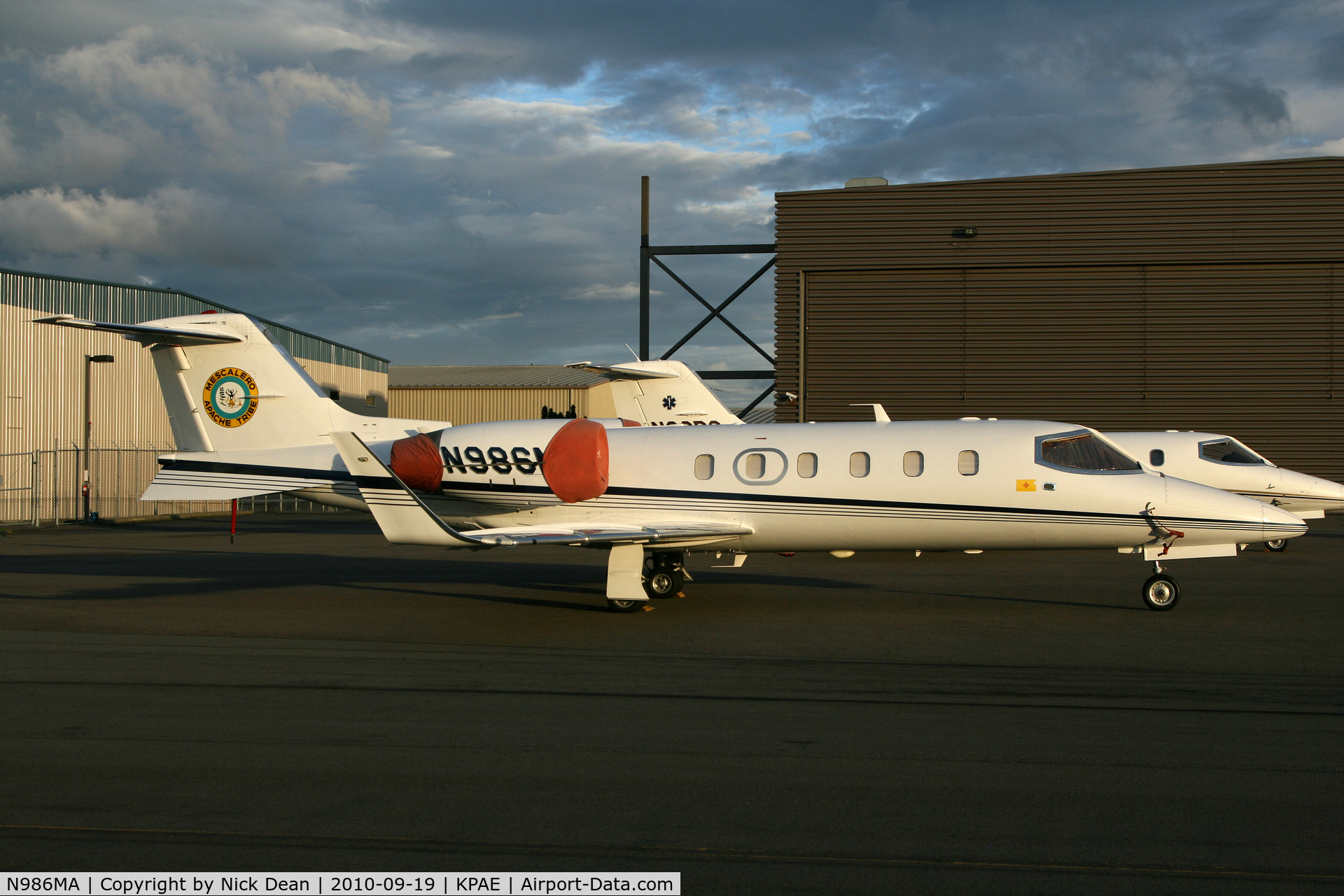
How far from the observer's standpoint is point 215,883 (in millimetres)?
4594

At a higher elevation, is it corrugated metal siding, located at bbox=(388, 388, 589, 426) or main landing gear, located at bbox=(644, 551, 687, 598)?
corrugated metal siding, located at bbox=(388, 388, 589, 426)

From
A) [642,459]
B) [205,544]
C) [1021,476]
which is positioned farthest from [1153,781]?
[205,544]

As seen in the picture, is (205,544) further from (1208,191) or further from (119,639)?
(1208,191)

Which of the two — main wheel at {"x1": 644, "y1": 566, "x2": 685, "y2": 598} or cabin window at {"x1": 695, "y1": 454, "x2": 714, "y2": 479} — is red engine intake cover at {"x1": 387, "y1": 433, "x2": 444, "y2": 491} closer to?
main wheel at {"x1": 644, "y1": 566, "x2": 685, "y2": 598}

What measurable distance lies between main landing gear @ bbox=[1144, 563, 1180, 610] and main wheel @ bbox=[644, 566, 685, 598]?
6288mm

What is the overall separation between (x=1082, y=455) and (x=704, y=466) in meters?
5.13

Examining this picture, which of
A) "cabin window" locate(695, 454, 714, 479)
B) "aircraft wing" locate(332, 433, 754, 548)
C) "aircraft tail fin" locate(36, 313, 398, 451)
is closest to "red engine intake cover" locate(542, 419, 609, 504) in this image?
"aircraft wing" locate(332, 433, 754, 548)

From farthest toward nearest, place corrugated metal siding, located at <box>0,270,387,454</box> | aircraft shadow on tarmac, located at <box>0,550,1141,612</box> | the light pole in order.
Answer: the light pole, corrugated metal siding, located at <box>0,270,387,454</box>, aircraft shadow on tarmac, located at <box>0,550,1141,612</box>

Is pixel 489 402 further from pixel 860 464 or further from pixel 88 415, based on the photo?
pixel 860 464

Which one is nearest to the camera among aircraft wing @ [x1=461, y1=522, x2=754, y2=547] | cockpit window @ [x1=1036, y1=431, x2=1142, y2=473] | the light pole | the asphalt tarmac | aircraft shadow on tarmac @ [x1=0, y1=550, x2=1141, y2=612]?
the asphalt tarmac

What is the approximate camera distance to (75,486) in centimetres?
3453

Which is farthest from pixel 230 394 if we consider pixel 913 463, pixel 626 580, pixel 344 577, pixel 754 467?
pixel 913 463

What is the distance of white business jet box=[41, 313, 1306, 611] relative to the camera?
44.2ft

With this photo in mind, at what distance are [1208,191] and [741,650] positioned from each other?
93.9ft
